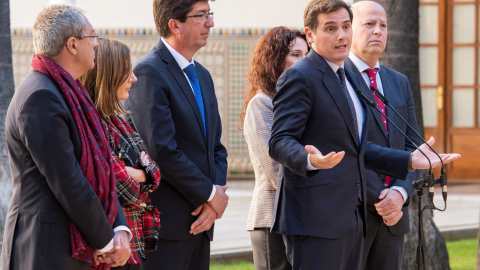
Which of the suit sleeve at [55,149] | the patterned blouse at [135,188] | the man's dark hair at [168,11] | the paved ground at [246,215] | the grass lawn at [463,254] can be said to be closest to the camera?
the suit sleeve at [55,149]

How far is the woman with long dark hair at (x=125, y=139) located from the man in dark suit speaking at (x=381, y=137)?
109cm

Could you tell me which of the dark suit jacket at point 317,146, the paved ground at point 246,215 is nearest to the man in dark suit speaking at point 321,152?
the dark suit jacket at point 317,146

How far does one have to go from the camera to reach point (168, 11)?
13.3 feet

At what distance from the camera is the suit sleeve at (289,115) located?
140 inches

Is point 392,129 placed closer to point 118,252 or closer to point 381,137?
point 381,137

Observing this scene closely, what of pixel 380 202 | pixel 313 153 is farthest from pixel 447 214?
pixel 313 153

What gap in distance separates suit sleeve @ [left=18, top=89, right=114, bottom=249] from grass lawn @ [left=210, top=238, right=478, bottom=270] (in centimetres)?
397

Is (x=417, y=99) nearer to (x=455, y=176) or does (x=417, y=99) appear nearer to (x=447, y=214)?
(x=447, y=214)

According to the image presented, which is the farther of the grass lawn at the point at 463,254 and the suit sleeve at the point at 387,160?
the grass lawn at the point at 463,254

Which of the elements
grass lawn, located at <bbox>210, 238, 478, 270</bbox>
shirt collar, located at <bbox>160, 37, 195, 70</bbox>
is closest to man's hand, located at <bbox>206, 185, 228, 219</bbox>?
shirt collar, located at <bbox>160, 37, 195, 70</bbox>

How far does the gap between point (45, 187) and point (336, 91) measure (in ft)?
4.52

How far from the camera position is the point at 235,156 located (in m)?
12.6

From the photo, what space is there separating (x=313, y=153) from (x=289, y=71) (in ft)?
1.83

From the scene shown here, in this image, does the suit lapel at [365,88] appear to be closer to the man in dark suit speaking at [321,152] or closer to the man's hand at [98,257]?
the man in dark suit speaking at [321,152]
